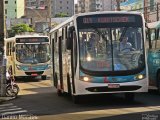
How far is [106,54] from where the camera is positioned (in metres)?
16.4

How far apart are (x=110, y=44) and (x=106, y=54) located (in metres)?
0.36

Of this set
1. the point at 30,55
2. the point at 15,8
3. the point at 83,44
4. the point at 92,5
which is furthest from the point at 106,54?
the point at 15,8

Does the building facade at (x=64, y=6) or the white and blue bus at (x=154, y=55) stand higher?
the building facade at (x=64, y=6)

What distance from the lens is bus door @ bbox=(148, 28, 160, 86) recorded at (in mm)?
20388

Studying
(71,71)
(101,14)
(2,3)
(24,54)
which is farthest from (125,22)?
(24,54)

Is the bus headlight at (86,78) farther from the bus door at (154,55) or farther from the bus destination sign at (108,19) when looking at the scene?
the bus door at (154,55)

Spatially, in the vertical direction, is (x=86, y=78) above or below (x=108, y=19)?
below

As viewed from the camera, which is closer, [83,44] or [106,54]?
Answer: [106,54]

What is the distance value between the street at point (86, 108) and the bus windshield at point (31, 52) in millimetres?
12891

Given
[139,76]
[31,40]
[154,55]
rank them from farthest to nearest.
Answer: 1. [31,40]
2. [154,55]
3. [139,76]

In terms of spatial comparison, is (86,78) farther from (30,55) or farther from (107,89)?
(30,55)

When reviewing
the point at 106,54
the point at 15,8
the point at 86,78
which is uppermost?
the point at 15,8

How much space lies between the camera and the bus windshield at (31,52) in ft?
110

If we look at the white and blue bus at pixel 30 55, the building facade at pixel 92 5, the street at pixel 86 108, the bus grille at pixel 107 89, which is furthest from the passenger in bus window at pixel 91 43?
the building facade at pixel 92 5
